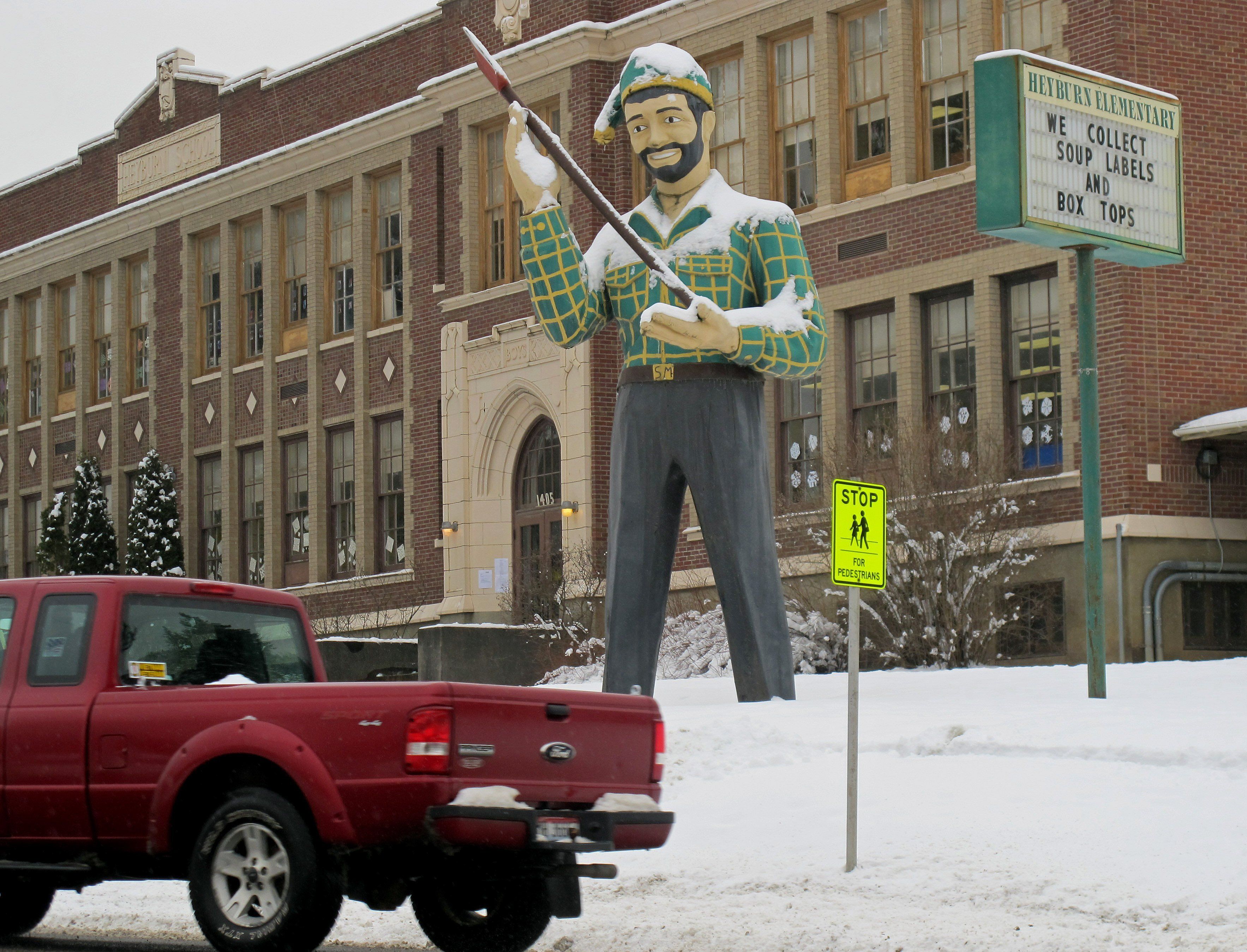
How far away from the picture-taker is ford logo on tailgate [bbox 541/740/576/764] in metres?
7.77

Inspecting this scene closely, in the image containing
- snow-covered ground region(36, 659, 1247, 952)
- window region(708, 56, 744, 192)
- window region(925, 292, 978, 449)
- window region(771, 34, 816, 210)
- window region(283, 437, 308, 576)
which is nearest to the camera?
snow-covered ground region(36, 659, 1247, 952)

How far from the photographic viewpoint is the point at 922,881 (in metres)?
9.45

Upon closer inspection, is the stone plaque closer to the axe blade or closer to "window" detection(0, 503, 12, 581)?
"window" detection(0, 503, 12, 581)

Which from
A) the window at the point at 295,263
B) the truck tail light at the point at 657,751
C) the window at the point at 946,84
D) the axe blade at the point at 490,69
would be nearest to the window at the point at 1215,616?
the window at the point at 946,84

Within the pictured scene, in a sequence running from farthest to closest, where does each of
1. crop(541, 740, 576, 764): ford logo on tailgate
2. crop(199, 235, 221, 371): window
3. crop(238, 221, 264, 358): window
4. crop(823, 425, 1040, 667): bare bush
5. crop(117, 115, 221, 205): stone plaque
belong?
crop(117, 115, 221, 205): stone plaque
crop(199, 235, 221, 371): window
crop(238, 221, 264, 358): window
crop(823, 425, 1040, 667): bare bush
crop(541, 740, 576, 764): ford logo on tailgate

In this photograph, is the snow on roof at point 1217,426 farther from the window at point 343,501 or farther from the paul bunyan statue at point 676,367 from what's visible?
the window at point 343,501

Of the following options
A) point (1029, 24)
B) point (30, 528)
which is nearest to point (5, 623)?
point (1029, 24)

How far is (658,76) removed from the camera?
1296 cm

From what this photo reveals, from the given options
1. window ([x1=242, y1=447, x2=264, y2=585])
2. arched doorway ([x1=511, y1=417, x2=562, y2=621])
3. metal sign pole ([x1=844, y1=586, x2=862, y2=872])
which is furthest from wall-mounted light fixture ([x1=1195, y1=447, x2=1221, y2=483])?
window ([x1=242, y1=447, x2=264, y2=585])

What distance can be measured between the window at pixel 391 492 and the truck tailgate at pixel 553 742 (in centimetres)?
2424

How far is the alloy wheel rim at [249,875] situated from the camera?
7641 mm

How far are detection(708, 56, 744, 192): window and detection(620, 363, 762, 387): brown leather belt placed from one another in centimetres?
1432

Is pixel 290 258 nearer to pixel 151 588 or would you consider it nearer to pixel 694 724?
pixel 694 724

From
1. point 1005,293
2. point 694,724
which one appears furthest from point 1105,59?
point 694,724
